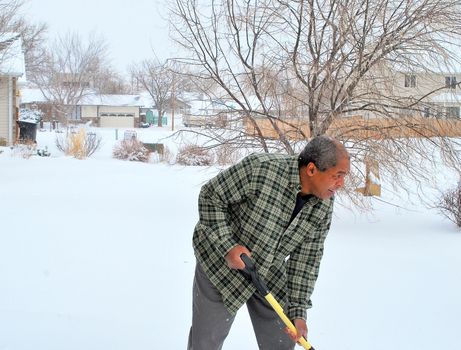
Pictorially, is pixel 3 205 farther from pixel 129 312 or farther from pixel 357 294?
pixel 357 294

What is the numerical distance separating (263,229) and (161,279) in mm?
3353

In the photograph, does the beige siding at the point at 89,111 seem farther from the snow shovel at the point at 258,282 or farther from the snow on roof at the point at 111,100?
the snow shovel at the point at 258,282

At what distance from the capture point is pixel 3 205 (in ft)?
33.3

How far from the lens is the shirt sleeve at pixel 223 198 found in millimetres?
2654

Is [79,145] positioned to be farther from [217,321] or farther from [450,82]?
[217,321]

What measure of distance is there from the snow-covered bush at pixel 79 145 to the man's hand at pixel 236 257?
2025cm

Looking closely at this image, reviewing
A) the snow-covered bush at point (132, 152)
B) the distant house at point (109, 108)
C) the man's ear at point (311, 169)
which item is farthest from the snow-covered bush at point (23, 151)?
the distant house at point (109, 108)

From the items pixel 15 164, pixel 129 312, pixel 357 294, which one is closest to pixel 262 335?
pixel 129 312

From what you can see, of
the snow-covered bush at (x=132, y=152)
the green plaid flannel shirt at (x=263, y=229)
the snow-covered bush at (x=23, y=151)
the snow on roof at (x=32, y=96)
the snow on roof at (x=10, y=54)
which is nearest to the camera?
the green plaid flannel shirt at (x=263, y=229)

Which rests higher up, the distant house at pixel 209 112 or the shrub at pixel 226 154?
the distant house at pixel 209 112

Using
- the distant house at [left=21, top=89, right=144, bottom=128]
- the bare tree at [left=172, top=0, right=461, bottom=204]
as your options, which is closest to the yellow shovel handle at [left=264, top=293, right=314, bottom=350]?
the bare tree at [left=172, top=0, right=461, bottom=204]

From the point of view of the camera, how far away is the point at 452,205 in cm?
899

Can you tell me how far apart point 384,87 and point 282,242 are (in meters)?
6.37

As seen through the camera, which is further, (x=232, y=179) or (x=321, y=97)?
(x=321, y=97)
